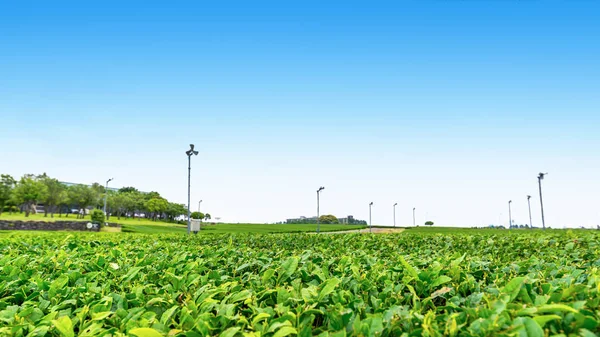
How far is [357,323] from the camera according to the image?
1613 mm

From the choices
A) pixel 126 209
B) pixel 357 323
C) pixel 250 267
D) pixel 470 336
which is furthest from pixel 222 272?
pixel 126 209

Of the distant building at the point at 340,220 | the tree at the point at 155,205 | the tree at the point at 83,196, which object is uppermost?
the tree at the point at 83,196

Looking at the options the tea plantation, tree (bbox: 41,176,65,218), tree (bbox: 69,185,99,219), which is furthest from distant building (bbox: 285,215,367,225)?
the tea plantation

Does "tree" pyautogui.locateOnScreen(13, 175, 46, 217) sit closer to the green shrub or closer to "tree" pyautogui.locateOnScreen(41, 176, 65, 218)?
"tree" pyautogui.locateOnScreen(41, 176, 65, 218)

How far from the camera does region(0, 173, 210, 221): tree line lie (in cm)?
7912

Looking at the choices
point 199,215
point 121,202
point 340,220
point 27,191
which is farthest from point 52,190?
point 340,220

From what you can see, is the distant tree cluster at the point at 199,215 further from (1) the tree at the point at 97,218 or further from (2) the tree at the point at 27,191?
(1) the tree at the point at 97,218

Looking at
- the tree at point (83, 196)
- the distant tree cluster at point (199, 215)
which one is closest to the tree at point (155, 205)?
the distant tree cluster at point (199, 215)

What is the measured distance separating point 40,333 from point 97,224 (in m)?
54.3

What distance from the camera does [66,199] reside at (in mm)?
95188

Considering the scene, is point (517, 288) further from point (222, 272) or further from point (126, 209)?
point (126, 209)

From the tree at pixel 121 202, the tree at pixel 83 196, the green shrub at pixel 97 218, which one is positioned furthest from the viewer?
A: the tree at pixel 121 202

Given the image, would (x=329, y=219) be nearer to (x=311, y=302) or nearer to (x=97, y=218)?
(x=97, y=218)

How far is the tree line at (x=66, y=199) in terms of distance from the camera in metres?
79.1
